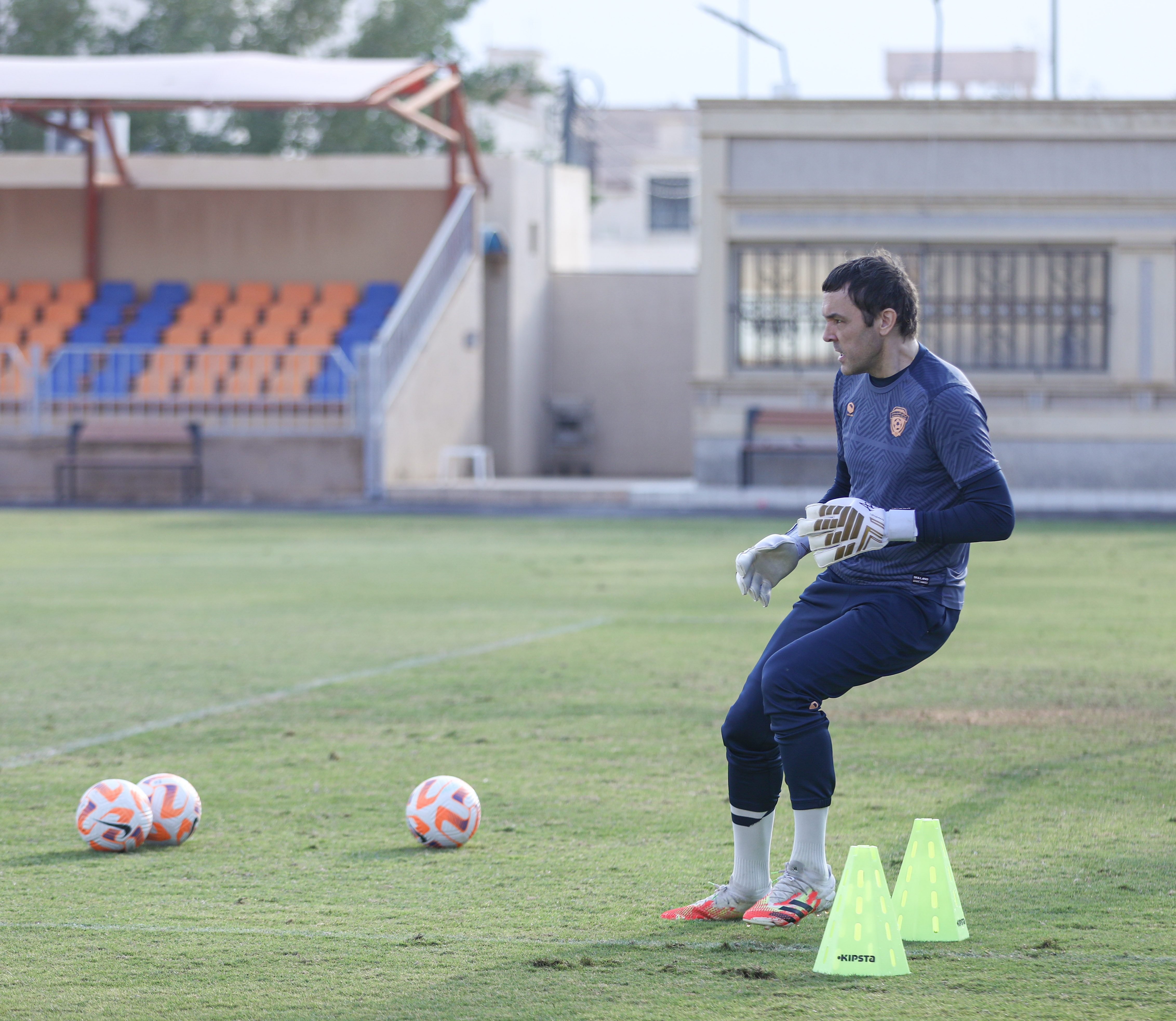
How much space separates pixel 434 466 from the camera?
27.6m

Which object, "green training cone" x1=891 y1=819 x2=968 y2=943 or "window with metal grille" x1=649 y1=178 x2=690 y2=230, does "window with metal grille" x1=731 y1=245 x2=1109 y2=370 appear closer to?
"green training cone" x1=891 y1=819 x2=968 y2=943

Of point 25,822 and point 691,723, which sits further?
point 691,723

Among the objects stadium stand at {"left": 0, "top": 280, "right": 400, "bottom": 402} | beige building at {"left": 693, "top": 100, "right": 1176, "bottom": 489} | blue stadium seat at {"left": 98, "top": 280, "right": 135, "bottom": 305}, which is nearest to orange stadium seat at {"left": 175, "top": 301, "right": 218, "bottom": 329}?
stadium stand at {"left": 0, "top": 280, "right": 400, "bottom": 402}

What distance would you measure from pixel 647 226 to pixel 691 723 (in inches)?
2063

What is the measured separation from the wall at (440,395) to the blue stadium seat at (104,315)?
5997mm

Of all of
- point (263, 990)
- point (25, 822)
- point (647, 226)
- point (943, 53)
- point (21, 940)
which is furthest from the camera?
point (647, 226)

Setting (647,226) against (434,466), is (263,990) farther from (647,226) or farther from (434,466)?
(647,226)

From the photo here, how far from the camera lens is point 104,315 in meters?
29.6

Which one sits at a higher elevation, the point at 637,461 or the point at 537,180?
the point at 537,180

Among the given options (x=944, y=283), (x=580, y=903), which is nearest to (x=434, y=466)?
(x=944, y=283)

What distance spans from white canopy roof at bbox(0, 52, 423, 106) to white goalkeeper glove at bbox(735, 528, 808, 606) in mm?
21475

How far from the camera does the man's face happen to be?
456 centimetres

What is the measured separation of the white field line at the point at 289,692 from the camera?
24.0ft

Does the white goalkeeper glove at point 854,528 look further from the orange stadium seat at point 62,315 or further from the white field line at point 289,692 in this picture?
the orange stadium seat at point 62,315
